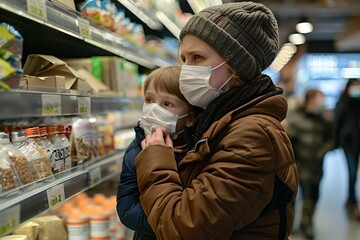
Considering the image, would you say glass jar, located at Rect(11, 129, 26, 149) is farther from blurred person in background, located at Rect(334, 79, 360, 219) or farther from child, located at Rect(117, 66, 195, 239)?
blurred person in background, located at Rect(334, 79, 360, 219)

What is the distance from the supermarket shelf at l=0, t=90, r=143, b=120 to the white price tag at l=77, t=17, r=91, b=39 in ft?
0.78

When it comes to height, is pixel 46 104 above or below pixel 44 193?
above

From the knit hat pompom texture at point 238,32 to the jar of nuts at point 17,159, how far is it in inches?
24.0

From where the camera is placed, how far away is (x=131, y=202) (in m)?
1.30

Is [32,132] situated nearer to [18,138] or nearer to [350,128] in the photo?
[18,138]

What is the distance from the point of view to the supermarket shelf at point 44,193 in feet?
3.21

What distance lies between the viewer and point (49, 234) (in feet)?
4.97

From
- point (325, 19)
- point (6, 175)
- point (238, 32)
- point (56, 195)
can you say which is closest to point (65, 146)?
point (56, 195)

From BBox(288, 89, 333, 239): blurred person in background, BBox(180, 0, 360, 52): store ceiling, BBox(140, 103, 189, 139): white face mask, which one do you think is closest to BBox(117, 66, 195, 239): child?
BBox(140, 103, 189, 139): white face mask

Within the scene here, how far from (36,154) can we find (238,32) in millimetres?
712

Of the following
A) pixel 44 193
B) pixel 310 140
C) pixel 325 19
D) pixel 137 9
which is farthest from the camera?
pixel 325 19

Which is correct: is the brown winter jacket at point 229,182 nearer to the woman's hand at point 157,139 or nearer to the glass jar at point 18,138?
the woman's hand at point 157,139

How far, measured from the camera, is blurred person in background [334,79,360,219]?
5.38 m

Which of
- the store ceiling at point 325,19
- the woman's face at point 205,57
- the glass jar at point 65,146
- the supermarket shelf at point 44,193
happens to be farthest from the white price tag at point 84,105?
the store ceiling at point 325,19
